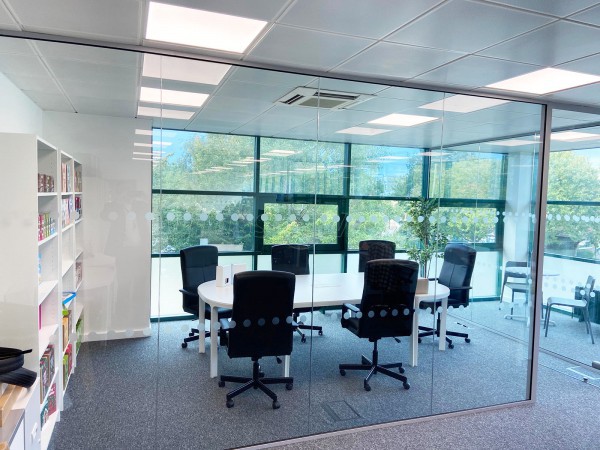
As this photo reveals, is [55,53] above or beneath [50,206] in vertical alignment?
above

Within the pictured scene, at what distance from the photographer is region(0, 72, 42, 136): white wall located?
260 centimetres

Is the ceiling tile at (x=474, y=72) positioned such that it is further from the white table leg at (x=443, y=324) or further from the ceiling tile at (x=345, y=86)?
the white table leg at (x=443, y=324)

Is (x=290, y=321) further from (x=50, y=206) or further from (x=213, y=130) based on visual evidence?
(x=50, y=206)

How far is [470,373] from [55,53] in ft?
13.1

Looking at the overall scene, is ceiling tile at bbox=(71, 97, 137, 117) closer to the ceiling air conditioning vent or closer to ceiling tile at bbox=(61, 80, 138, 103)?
ceiling tile at bbox=(61, 80, 138, 103)

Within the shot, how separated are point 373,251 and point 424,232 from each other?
480 millimetres

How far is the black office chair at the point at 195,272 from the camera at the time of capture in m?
2.86

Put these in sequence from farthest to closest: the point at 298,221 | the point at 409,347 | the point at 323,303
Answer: the point at 409,347, the point at 323,303, the point at 298,221

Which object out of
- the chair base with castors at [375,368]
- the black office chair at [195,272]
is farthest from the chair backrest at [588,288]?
the black office chair at [195,272]

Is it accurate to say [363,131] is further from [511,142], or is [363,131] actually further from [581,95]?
[581,95]

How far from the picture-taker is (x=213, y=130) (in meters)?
2.86

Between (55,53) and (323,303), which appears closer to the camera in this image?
(55,53)

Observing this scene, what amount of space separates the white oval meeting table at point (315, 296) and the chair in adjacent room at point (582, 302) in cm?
209

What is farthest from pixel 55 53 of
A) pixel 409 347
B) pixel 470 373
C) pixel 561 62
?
pixel 470 373
